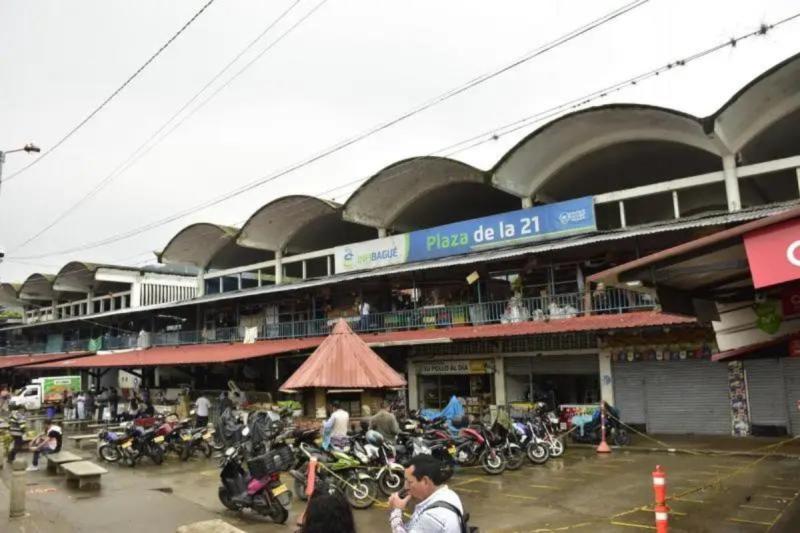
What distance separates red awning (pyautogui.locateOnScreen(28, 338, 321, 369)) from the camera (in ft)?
70.3

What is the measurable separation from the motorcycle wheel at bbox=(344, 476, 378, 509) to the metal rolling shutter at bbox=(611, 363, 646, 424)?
949cm

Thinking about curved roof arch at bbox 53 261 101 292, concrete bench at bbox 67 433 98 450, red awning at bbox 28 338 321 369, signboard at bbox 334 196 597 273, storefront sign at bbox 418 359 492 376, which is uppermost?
curved roof arch at bbox 53 261 101 292

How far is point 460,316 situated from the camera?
2017 centimetres

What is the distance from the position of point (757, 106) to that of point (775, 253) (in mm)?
13771

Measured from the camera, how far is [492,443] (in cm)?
1238

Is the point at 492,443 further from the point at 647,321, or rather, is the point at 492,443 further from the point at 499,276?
the point at 499,276

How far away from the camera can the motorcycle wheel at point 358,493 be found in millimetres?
9539

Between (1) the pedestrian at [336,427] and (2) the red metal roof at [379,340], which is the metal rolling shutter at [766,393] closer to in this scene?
(2) the red metal roof at [379,340]

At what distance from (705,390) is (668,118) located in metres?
7.06

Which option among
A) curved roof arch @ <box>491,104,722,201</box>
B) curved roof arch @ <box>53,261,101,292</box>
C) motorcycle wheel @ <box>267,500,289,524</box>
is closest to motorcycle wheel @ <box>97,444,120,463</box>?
motorcycle wheel @ <box>267,500,289,524</box>

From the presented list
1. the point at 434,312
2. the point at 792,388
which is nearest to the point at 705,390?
the point at 792,388

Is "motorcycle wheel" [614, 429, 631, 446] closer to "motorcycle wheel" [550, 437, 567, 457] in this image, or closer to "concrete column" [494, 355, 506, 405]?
"motorcycle wheel" [550, 437, 567, 457]

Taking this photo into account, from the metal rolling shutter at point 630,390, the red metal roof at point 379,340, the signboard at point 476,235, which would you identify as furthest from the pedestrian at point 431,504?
the metal rolling shutter at point 630,390

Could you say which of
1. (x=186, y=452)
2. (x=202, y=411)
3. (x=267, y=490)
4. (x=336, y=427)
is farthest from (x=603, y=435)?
(x=202, y=411)
